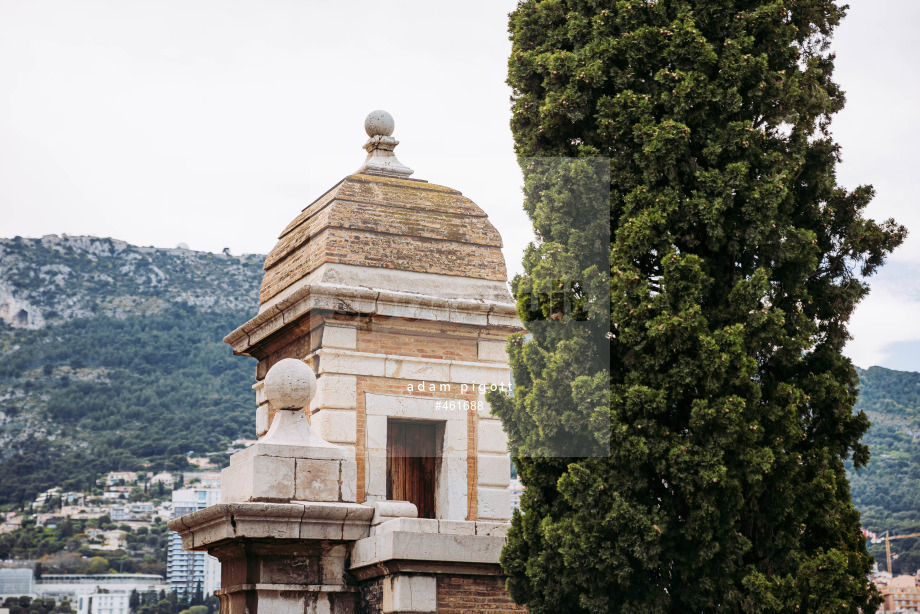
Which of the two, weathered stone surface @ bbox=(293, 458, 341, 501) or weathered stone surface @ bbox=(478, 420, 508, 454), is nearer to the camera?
weathered stone surface @ bbox=(293, 458, 341, 501)

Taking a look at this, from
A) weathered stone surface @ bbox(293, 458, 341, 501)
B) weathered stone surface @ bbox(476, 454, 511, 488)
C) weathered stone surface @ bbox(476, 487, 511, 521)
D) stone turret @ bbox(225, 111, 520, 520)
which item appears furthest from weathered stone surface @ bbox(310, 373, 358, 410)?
weathered stone surface @ bbox(293, 458, 341, 501)

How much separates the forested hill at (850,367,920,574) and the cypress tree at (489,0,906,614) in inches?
746

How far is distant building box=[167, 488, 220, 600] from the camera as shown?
68812 millimetres

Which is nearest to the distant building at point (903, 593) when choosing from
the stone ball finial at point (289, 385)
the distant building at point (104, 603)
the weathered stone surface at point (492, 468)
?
the weathered stone surface at point (492, 468)

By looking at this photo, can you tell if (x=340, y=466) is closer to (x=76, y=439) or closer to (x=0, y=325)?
(x=76, y=439)

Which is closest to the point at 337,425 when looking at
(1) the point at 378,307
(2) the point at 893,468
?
(1) the point at 378,307

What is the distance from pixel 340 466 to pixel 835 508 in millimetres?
4136

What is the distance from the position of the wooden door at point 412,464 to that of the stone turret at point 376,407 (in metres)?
0.02

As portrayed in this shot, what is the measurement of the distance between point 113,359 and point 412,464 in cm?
7950

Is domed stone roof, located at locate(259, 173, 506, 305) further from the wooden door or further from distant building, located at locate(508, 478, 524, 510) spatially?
distant building, located at locate(508, 478, 524, 510)

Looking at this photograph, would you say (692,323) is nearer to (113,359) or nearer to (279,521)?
(279,521)

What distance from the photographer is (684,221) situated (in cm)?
894

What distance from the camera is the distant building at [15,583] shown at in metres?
68.4

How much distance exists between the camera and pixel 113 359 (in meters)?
87.6
